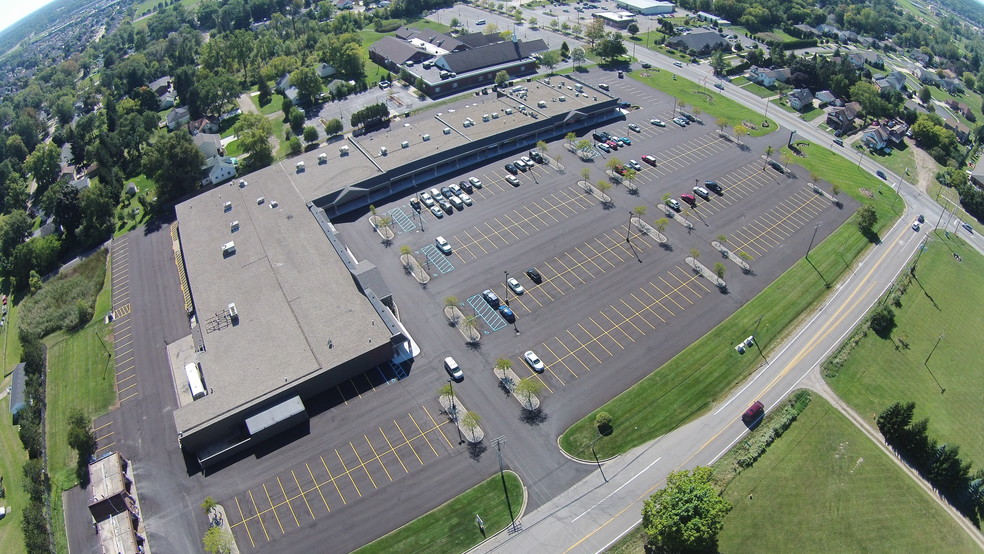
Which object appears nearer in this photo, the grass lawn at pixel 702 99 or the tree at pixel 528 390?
the tree at pixel 528 390

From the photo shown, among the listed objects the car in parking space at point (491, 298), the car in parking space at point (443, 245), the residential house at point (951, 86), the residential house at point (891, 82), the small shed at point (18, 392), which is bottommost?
the residential house at point (951, 86)

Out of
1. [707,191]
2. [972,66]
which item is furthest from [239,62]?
[972,66]

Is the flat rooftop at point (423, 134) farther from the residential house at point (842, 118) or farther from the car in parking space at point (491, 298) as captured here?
the residential house at point (842, 118)

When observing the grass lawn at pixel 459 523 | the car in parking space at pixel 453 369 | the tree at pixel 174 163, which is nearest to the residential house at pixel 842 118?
the car in parking space at pixel 453 369

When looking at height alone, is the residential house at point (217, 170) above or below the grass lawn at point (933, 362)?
above

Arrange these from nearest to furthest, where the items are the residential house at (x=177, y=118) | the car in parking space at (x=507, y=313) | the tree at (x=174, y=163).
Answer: the car in parking space at (x=507, y=313), the tree at (x=174, y=163), the residential house at (x=177, y=118)

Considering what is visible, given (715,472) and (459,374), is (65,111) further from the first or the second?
(715,472)
